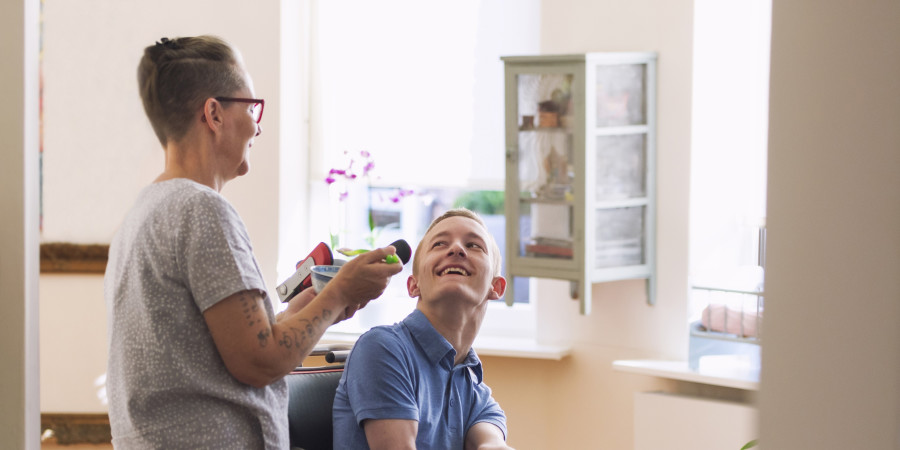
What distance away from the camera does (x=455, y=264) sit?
80.3 inches

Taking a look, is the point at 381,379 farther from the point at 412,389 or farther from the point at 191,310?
the point at 191,310

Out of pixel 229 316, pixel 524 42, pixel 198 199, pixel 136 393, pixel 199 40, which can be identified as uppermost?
pixel 524 42

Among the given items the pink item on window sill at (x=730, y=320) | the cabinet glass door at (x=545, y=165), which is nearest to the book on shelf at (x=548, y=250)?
the cabinet glass door at (x=545, y=165)

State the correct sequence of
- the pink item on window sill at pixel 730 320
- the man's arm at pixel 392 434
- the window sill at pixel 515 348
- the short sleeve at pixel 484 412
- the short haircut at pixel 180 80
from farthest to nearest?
the window sill at pixel 515 348, the pink item on window sill at pixel 730 320, the short sleeve at pixel 484 412, the man's arm at pixel 392 434, the short haircut at pixel 180 80

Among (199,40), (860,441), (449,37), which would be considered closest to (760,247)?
(449,37)

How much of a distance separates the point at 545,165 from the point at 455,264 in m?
1.52

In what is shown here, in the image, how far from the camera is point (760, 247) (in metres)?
3.48

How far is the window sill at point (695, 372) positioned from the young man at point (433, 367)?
1440 millimetres

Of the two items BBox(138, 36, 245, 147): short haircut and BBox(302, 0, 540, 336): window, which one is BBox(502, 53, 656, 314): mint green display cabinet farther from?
BBox(138, 36, 245, 147): short haircut

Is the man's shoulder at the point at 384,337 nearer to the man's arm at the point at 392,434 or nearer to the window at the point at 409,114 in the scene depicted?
the man's arm at the point at 392,434

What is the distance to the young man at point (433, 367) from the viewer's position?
182 cm

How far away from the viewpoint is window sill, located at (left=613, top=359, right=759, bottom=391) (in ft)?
10.7

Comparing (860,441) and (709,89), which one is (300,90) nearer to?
(709,89)

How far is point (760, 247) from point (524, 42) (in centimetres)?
130
